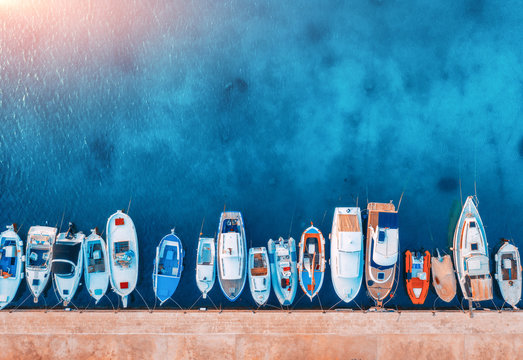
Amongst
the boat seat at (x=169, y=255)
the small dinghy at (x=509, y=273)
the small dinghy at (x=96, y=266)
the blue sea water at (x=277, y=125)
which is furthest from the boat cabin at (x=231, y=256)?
the small dinghy at (x=509, y=273)

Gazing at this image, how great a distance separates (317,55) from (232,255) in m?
10.8

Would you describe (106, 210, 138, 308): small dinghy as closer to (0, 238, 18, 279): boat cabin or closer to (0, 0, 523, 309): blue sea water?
(0, 0, 523, 309): blue sea water

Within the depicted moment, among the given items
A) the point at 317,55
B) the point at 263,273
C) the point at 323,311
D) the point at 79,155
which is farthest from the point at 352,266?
the point at 79,155

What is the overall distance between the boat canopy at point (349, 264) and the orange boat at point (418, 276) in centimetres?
259

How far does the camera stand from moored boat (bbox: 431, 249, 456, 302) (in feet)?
49.5

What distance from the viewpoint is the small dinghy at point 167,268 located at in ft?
49.6

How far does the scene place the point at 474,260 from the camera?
1469 centimetres

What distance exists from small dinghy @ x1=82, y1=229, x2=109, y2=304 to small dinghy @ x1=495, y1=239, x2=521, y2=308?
1916 cm

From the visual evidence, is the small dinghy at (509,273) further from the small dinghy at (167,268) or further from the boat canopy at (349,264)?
the small dinghy at (167,268)

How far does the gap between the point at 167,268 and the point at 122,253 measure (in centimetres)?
224

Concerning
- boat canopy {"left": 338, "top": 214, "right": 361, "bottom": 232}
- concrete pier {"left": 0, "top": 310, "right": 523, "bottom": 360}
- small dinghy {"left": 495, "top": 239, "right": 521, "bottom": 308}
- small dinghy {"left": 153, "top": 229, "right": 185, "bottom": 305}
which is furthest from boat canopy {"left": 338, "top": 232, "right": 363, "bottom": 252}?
small dinghy {"left": 153, "top": 229, "right": 185, "bottom": 305}

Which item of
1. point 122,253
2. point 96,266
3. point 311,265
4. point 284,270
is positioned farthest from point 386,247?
point 96,266

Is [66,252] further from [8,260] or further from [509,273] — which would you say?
[509,273]

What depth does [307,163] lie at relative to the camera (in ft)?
51.6
